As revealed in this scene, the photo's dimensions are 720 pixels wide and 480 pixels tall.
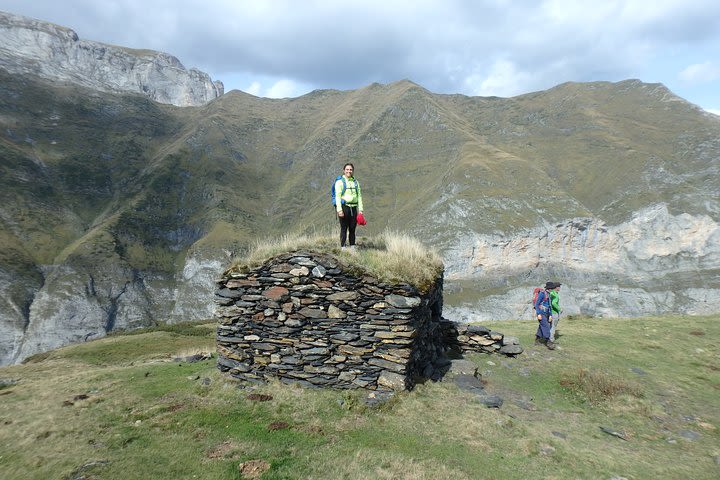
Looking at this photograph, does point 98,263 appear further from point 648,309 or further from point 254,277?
point 648,309

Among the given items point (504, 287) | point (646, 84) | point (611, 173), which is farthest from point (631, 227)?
point (646, 84)

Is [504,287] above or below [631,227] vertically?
below

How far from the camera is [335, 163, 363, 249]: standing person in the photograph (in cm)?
1174

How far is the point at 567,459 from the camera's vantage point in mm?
8039

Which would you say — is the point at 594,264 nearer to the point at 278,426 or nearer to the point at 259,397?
the point at 259,397

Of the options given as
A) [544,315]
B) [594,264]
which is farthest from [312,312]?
[594,264]

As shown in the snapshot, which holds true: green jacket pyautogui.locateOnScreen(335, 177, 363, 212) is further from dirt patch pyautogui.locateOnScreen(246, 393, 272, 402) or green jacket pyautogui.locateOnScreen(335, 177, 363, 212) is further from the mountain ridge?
the mountain ridge

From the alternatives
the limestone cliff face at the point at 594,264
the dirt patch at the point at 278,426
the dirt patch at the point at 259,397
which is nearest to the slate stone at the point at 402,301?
the dirt patch at the point at 278,426

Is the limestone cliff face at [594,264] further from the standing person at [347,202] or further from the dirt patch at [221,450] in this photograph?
the dirt patch at [221,450]

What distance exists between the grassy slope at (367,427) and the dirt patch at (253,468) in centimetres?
16

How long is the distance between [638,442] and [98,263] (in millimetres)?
168939

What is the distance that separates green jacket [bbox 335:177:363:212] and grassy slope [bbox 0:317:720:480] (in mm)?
5694

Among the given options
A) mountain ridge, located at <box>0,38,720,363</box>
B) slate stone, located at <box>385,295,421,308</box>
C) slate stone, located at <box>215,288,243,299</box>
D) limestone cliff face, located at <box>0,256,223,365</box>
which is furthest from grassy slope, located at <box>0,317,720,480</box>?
limestone cliff face, located at <box>0,256,223,365</box>

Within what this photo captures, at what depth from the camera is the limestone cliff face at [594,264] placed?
4564 inches
